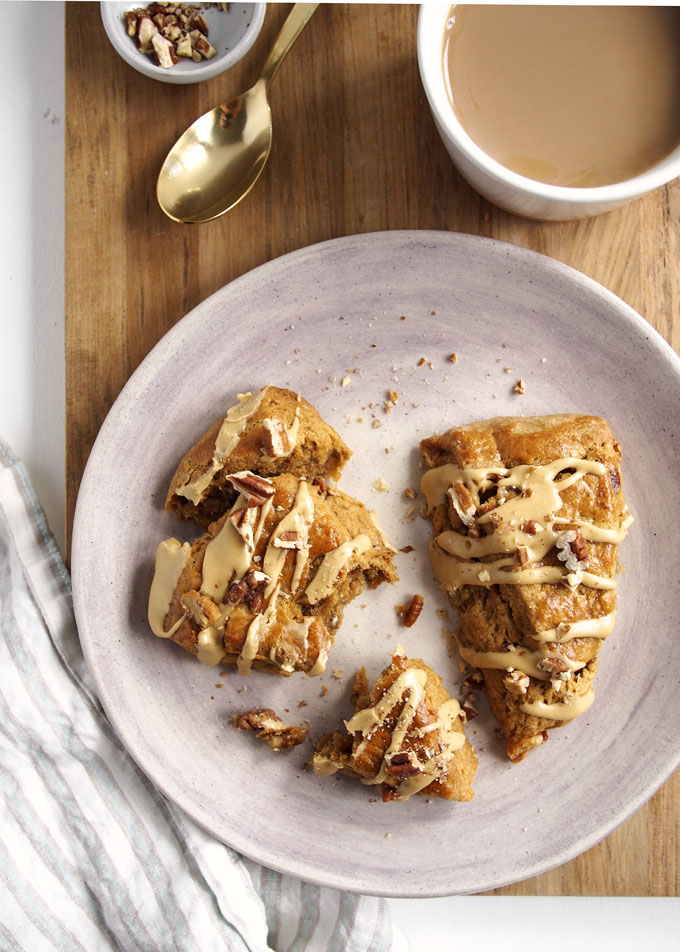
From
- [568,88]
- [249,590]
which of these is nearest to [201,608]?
[249,590]

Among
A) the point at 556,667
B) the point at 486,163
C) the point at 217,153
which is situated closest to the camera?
the point at 486,163

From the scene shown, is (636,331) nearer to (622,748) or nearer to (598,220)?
(598,220)

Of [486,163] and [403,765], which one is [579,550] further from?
[486,163]

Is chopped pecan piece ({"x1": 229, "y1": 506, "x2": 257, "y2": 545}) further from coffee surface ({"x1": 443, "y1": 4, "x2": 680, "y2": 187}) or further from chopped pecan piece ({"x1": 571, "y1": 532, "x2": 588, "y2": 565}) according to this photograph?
coffee surface ({"x1": 443, "y1": 4, "x2": 680, "y2": 187})

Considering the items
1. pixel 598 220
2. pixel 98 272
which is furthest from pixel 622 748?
pixel 98 272

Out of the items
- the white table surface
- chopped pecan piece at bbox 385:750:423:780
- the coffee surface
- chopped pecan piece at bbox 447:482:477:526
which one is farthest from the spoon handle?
chopped pecan piece at bbox 385:750:423:780

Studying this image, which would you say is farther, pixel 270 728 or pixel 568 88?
pixel 270 728
